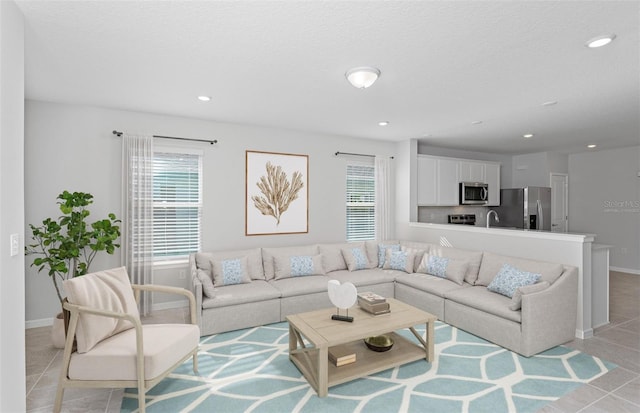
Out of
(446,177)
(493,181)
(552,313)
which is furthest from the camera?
(493,181)

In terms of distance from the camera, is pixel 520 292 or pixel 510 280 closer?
pixel 520 292

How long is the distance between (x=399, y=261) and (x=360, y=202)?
1342mm

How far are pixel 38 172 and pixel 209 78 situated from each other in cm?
237

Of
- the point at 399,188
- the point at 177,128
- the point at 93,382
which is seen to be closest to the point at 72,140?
the point at 177,128

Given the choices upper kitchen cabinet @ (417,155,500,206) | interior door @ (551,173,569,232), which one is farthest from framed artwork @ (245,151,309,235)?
interior door @ (551,173,569,232)

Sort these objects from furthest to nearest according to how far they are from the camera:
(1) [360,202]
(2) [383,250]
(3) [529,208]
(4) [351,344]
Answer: (3) [529,208] < (1) [360,202] < (2) [383,250] < (4) [351,344]

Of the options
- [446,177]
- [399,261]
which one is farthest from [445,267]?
[446,177]

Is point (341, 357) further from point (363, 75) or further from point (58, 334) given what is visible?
point (58, 334)

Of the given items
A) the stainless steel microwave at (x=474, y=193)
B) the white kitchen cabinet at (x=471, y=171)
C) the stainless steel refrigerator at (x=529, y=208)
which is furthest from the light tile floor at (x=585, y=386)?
the white kitchen cabinet at (x=471, y=171)

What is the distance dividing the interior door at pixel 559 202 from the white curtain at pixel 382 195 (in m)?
4.02

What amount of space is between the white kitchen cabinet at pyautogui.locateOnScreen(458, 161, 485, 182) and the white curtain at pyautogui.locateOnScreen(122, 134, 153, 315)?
5.44m

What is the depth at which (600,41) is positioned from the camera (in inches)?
86.3

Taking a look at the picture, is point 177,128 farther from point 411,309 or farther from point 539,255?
point 539,255
